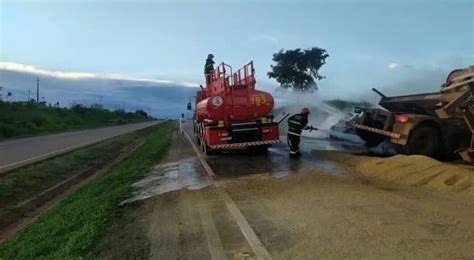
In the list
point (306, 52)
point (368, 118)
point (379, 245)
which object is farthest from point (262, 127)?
point (306, 52)

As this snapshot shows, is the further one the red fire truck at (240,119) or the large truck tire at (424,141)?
the red fire truck at (240,119)

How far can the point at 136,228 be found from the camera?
7883 mm

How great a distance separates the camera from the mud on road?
19.6 feet

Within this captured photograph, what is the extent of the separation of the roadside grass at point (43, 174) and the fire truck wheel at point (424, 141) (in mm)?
10919

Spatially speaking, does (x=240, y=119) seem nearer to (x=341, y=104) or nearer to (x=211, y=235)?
(x=211, y=235)

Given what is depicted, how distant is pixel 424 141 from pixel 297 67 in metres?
39.2

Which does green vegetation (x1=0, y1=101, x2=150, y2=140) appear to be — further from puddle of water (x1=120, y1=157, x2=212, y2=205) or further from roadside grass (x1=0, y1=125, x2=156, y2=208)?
puddle of water (x1=120, y1=157, x2=212, y2=205)

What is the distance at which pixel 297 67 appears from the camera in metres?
52.7

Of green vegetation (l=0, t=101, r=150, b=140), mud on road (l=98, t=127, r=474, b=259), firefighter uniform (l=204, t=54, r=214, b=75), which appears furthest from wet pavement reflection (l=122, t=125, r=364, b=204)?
green vegetation (l=0, t=101, r=150, b=140)

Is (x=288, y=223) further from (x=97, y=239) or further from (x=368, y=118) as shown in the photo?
(x=368, y=118)

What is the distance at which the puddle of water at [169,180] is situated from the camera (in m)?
11.2

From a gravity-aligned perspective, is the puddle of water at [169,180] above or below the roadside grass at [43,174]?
above

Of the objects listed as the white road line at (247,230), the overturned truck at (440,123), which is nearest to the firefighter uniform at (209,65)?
the overturned truck at (440,123)

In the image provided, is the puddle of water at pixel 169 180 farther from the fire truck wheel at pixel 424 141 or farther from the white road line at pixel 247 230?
the fire truck wheel at pixel 424 141
